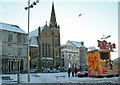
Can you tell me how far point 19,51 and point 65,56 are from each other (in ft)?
123

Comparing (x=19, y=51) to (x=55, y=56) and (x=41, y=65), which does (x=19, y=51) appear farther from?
(x=55, y=56)

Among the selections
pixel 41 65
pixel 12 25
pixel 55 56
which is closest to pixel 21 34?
pixel 12 25

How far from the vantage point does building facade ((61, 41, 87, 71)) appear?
10562 centimetres

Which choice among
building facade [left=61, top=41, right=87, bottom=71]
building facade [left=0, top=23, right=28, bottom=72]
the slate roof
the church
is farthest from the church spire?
building facade [left=0, top=23, right=28, bottom=72]

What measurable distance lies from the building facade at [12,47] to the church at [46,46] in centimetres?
1495

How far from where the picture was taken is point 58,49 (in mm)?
95250

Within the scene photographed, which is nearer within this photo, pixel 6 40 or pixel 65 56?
pixel 6 40

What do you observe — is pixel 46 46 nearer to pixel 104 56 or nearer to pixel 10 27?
pixel 10 27

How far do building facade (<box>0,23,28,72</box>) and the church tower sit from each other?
16.9m

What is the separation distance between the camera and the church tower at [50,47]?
291 ft

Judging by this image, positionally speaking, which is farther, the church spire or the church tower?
the church spire

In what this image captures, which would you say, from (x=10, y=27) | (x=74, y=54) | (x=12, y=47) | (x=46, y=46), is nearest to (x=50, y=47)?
(x=46, y=46)

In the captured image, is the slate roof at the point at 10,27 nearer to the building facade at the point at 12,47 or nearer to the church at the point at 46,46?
the building facade at the point at 12,47

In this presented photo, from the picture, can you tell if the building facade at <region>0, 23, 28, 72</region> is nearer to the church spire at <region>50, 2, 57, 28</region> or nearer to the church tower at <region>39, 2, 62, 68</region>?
the church tower at <region>39, 2, 62, 68</region>
